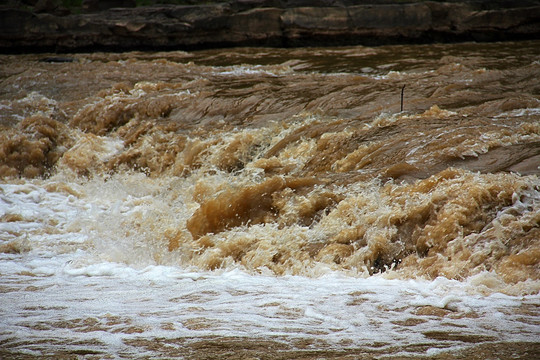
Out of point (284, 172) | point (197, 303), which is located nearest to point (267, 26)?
point (284, 172)

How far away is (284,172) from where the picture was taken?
5.71m

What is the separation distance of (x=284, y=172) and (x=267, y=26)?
871 cm

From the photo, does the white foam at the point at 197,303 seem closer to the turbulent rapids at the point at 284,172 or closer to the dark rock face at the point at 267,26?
the turbulent rapids at the point at 284,172

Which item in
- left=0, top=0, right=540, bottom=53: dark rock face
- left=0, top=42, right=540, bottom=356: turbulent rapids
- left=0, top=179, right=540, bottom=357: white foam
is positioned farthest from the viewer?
left=0, top=0, right=540, bottom=53: dark rock face

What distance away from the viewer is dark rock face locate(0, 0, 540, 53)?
13570mm

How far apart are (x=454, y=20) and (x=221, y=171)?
938 cm

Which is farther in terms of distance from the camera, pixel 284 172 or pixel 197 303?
pixel 284 172

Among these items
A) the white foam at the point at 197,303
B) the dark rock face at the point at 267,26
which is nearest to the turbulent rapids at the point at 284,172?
the white foam at the point at 197,303

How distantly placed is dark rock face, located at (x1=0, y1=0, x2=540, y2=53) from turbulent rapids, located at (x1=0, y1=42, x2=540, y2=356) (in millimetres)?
3788

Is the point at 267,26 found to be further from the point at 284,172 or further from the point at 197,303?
the point at 197,303

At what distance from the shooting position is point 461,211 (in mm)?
4000

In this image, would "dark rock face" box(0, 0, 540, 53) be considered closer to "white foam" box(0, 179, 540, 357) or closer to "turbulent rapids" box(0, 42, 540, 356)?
"turbulent rapids" box(0, 42, 540, 356)

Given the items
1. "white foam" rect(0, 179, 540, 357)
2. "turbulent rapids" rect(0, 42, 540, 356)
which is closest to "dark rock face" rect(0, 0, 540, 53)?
"turbulent rapids" rect(0, 42, 540, 356)

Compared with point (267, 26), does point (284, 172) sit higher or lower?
lower
